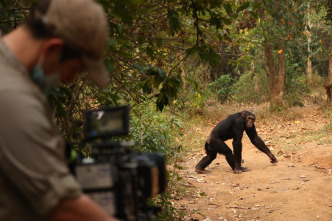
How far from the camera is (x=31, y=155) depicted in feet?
4.05

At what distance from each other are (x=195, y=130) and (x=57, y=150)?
12900 millimetres

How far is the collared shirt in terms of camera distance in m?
1.22

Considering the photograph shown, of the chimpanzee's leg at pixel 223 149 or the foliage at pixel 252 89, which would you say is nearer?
the chimpanzee's leg at pixel 223 149

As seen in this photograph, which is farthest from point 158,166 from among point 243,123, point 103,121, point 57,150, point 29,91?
point 243,123

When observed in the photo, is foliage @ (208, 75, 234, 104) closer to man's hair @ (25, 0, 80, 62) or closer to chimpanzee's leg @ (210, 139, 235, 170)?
chimpanzee's leg @ (210, 139, 235, 170)

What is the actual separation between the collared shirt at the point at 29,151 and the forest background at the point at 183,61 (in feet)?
4.97

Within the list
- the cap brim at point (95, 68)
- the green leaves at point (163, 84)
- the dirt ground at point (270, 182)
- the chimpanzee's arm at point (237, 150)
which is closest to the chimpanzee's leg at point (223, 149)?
the chimpanzee's arm at point (237, 150)

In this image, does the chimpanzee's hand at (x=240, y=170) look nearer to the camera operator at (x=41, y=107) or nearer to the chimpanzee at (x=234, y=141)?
the chimpanzee at (x=234, y=141)

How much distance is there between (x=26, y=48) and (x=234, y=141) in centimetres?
838

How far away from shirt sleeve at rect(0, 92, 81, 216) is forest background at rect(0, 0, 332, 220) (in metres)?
1.55

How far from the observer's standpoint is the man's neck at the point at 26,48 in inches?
55.1

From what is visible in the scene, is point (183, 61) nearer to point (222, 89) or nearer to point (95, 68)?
point (95, 68)

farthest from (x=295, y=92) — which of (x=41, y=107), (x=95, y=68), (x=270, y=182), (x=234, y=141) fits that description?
(x=41, y=107)

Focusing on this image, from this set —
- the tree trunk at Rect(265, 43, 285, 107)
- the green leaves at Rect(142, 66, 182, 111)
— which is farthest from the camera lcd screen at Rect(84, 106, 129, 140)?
the tree trunk at Rect(265, 43, 285, 107)
